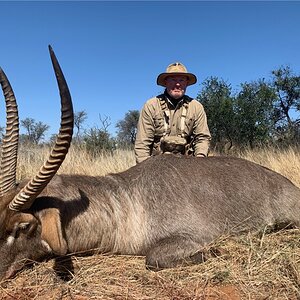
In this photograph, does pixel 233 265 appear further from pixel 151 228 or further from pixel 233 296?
pixel 151 228

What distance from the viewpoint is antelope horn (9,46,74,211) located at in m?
2.74

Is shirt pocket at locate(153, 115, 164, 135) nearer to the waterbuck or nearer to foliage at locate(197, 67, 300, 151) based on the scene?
the waterbuck

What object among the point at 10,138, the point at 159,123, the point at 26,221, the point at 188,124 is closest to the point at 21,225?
the point at 26,221

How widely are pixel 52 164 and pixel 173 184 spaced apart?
1410mm

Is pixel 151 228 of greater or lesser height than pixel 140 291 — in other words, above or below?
above

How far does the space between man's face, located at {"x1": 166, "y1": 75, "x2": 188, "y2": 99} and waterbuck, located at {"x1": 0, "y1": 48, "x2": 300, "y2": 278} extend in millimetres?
1786

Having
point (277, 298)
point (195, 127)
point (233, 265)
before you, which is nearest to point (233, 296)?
point (277, 298)

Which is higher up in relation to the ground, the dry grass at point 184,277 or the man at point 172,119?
the man at point 172,119

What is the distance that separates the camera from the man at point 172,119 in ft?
19.8

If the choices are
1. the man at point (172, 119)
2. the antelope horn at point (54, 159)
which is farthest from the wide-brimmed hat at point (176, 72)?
the antelope horn at point (54, 159)

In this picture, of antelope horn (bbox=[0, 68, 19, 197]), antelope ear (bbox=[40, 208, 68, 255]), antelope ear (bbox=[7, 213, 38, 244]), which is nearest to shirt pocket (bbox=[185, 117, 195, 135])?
antelope horn (bbox=[0, 68, 19, 197])

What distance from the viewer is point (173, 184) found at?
3.99m

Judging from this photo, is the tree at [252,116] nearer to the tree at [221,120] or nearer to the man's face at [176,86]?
the tree at [221,120]

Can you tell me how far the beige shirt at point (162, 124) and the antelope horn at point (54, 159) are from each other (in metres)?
3.09
